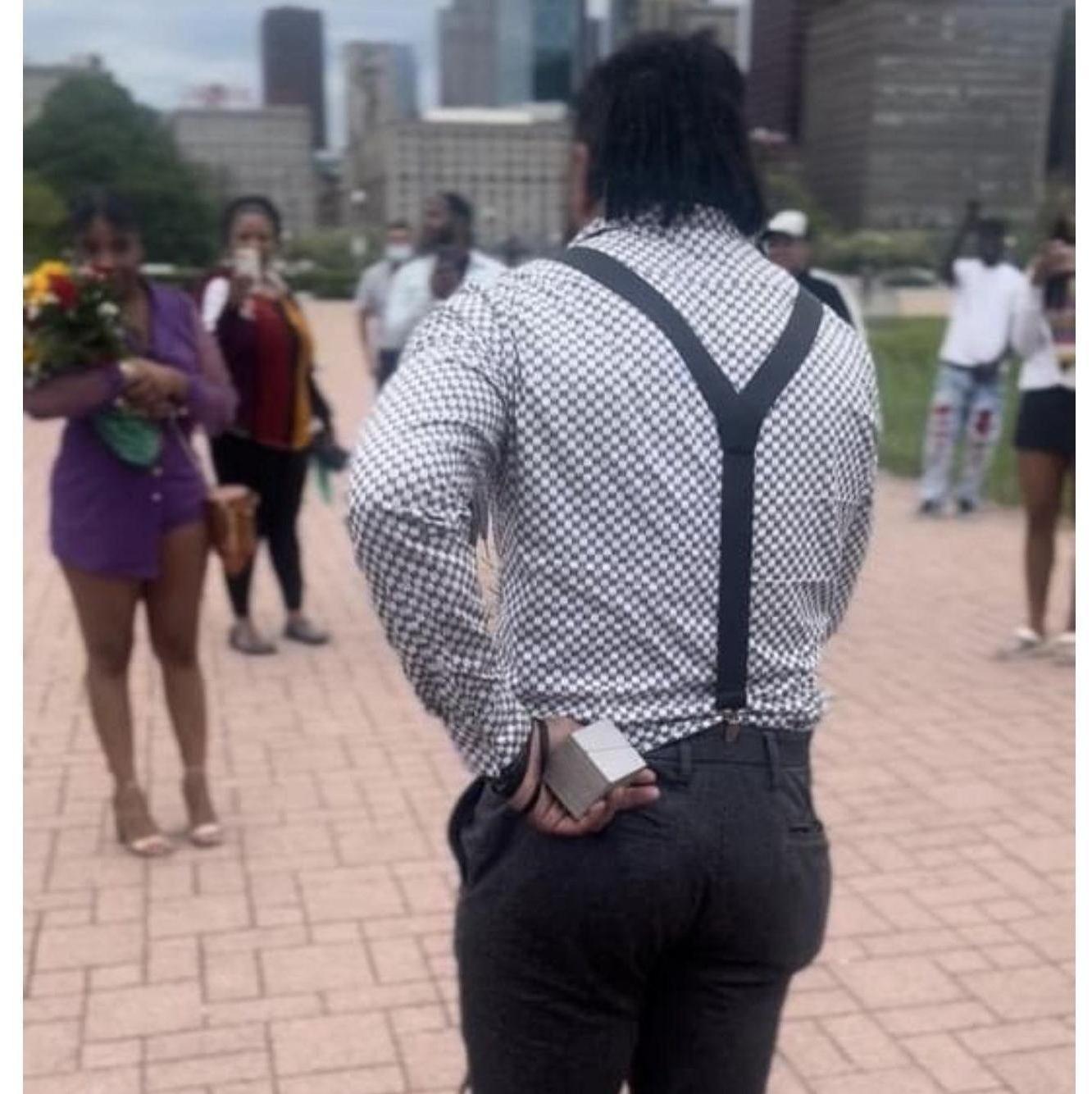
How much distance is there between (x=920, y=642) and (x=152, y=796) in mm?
3529

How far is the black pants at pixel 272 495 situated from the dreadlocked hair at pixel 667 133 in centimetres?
452

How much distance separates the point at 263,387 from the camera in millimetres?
5941

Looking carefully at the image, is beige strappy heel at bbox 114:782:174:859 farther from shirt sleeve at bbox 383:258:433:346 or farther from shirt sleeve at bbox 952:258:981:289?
shirt sleeve at bbox 952:258:981:289

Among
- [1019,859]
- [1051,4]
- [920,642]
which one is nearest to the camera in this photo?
[1019,859]

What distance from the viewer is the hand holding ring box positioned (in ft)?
4.82

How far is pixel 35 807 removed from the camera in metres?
4.46

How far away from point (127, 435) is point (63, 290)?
0.39 metres

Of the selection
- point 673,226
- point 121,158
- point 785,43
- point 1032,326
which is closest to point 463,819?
point 673,226

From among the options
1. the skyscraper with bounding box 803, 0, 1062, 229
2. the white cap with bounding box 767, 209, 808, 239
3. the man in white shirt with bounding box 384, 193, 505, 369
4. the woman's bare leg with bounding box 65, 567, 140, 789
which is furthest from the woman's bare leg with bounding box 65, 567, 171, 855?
the skyscraper with bounding box 803, 0, 1062, 229

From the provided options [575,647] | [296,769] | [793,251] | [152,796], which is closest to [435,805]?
[296,769]

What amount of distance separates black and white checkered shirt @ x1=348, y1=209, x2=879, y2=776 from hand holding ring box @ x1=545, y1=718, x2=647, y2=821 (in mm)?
47

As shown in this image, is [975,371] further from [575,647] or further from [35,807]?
[575,647]

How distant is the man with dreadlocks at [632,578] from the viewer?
1511mm
